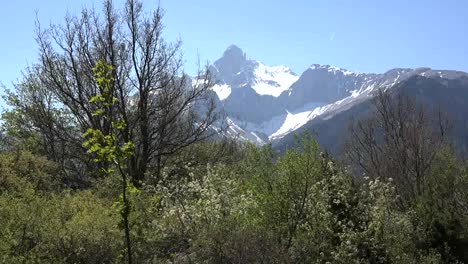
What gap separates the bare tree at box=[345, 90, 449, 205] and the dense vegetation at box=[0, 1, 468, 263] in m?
1.20

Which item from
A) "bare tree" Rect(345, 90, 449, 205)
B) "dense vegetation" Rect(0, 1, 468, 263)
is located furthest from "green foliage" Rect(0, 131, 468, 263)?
"bare tree" Rect(345, 90, 449, 205)

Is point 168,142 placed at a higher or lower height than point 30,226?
higher

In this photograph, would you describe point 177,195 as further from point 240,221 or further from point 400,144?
point 400,144

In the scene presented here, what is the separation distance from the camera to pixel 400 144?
3962 centimetres

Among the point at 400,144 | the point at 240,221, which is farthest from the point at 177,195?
the point at 400,144

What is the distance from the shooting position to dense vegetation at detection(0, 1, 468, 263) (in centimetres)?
1296

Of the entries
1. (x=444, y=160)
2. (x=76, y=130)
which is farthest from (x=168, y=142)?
(x=444, y=160)

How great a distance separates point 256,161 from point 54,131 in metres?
15.1

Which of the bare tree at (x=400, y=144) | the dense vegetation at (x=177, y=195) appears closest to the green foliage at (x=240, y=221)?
the dense vegetation at (x=177, y=195)

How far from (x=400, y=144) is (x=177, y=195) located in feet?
89.1

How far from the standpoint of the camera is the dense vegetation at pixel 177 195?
13.0 meters

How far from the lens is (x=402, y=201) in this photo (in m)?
27.0

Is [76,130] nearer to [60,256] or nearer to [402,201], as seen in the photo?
→ [60,256]

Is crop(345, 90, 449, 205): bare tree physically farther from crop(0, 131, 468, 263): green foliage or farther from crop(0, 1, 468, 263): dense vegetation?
crop(0, 131, 468, 263): green foliage
